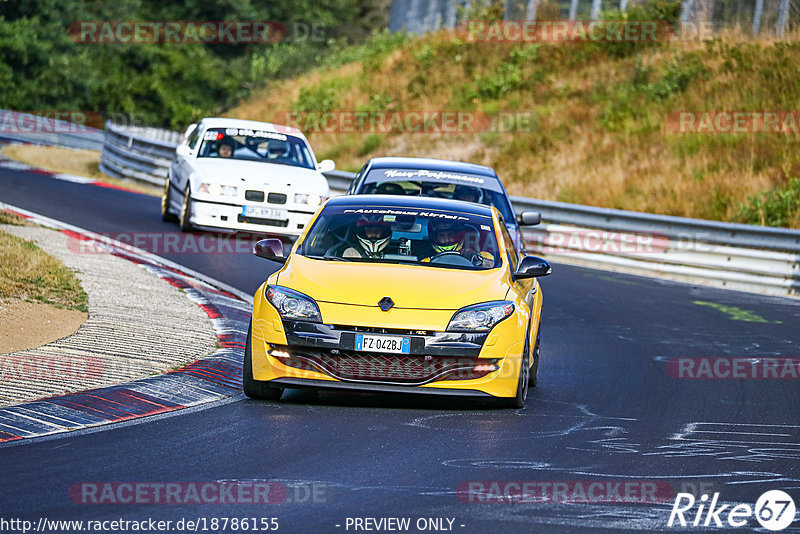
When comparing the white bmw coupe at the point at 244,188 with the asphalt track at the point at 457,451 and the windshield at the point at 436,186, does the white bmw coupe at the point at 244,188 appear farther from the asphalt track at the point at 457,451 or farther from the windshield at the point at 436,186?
the asphalt track at the point at 457,451

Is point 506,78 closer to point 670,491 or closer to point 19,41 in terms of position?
point 19,41

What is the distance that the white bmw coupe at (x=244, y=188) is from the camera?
1870 centimetres

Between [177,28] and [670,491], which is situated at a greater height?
[177,28]

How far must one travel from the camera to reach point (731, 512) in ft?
21.6

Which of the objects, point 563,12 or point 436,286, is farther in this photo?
point 563,12

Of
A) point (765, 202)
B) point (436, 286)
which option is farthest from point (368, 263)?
point (765, 202)

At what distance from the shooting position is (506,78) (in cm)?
3706

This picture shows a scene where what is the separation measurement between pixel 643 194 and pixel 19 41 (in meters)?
31.5

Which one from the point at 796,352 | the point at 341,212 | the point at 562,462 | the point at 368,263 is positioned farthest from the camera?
the point at 796,352

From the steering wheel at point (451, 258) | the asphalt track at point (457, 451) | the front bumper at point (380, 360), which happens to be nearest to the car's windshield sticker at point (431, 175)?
the asphalt track at point (457, 451)

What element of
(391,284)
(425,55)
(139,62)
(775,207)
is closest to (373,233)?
Result: (391,284)

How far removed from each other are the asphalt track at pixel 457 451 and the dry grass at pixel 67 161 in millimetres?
18148

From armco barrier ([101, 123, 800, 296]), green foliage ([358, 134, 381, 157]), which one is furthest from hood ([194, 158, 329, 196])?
green foliage ([358, 134, 381, 157])

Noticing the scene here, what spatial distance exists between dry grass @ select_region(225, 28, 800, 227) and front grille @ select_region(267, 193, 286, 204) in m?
9.59
